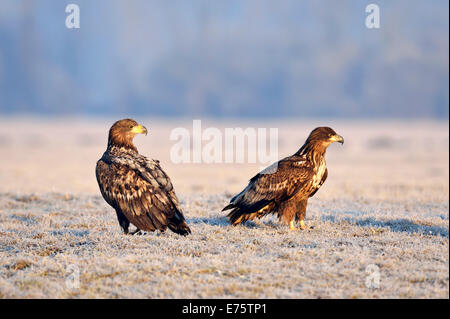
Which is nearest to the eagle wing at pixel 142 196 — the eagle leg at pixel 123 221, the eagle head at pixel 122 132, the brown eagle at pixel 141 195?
the brown eagle at pixel 141 195

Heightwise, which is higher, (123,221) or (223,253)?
(123,221)

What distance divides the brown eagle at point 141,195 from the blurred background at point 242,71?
417ft

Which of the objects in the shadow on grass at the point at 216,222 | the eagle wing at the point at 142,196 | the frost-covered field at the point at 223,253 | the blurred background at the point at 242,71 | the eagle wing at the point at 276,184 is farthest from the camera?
the blurred background at the point at 242,71

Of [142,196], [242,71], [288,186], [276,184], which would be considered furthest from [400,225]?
[242,71]

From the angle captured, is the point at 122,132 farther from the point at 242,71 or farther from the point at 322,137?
the point at 242,71

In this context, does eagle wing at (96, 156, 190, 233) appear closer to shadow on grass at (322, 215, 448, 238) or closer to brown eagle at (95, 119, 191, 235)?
brown eagle at (95, 119, 191, 235)

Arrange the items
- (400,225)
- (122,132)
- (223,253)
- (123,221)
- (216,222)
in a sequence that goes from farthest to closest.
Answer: (216,222)
(400,225)
(122,132)
(123,221)
(223,253)

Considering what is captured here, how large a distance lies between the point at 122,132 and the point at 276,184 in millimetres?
3177

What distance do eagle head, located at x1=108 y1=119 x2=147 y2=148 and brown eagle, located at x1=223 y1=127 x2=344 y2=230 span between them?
2.42 metres

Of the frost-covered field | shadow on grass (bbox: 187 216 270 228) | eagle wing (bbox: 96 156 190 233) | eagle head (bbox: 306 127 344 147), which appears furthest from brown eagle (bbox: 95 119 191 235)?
eagle head (bbox: 306 127 344 147)

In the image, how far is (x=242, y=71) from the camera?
529 feet

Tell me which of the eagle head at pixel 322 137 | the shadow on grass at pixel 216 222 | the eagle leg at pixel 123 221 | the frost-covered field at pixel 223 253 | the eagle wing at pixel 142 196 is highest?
the eagle head at pixel 322 137

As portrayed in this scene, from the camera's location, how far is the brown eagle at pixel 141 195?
10.6m

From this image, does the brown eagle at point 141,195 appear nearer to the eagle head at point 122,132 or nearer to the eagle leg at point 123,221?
the eagle leg at point 123,221
